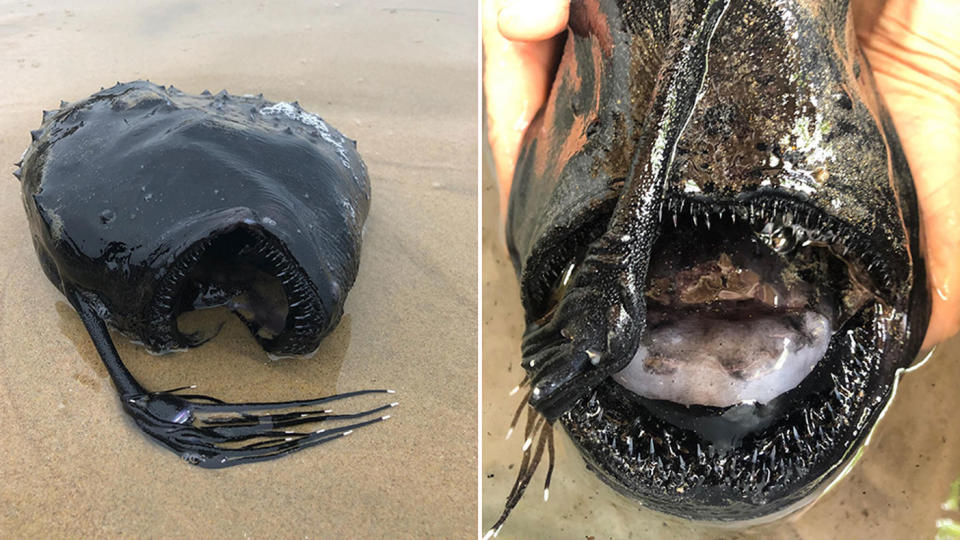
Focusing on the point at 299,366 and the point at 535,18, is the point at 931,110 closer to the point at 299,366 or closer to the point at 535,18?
the point at 535,18

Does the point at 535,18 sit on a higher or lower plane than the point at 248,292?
higher

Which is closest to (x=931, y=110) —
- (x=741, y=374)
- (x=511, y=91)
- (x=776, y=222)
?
(x=776, y=222)

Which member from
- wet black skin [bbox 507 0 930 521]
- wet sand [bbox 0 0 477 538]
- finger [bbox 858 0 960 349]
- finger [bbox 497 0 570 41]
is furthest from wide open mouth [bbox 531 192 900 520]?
wet sand [bbox 0 0 477 538]

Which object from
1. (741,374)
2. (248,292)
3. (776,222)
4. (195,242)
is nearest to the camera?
(776,222)

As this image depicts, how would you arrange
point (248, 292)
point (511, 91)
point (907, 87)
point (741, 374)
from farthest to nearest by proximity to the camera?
point (248, 292) < point (511, 91) < point (907, 87) < point (741, 374)

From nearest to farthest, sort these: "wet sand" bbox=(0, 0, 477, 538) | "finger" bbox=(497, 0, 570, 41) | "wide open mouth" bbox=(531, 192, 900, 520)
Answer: "wide open mouth" bbox=(531, 192, 900, 520), "finger" bbox=(497, 0, 570, 41), "wet sand" bbox=(0, 0, 477, 538)

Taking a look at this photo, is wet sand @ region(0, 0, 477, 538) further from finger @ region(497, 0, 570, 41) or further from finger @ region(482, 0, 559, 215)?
finger @ region(497, 0, 570, 41)
